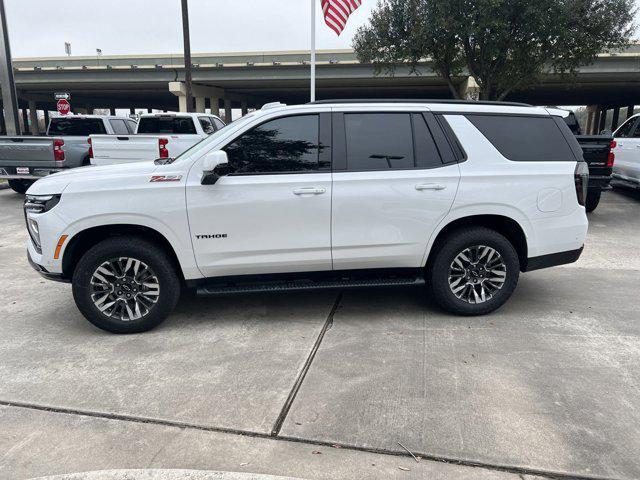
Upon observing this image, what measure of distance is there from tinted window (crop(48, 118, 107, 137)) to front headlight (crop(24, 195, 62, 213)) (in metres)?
9.17

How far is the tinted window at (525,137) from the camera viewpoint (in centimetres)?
465

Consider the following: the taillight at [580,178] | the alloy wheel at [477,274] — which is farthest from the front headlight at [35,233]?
the taillight at [580,178]

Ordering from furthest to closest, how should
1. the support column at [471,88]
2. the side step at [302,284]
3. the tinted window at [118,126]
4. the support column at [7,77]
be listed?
the support column at [471,88], the support column at [7,77], the tinted window at [118,126], the side step at [302,284]

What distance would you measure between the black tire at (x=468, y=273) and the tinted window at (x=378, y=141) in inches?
32.3

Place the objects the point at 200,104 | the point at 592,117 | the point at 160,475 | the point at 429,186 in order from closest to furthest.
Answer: the point at 160,475 < the point at 429,186 < the point at 200,104 < the point at 592,117

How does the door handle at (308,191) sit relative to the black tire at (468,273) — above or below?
above

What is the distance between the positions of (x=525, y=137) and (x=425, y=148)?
0.99 m

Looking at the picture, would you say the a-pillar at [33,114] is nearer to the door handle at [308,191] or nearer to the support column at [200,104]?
the support column at [200,104]

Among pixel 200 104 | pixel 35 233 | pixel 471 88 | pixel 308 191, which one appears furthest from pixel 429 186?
pixel 200 104

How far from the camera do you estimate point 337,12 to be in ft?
39.5

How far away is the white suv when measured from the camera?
423 centimetres

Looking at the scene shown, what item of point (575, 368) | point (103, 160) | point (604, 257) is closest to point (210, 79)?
point (103, 160)

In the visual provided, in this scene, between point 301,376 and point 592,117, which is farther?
point 592,117

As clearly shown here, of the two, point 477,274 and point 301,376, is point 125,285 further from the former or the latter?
point 477,274
